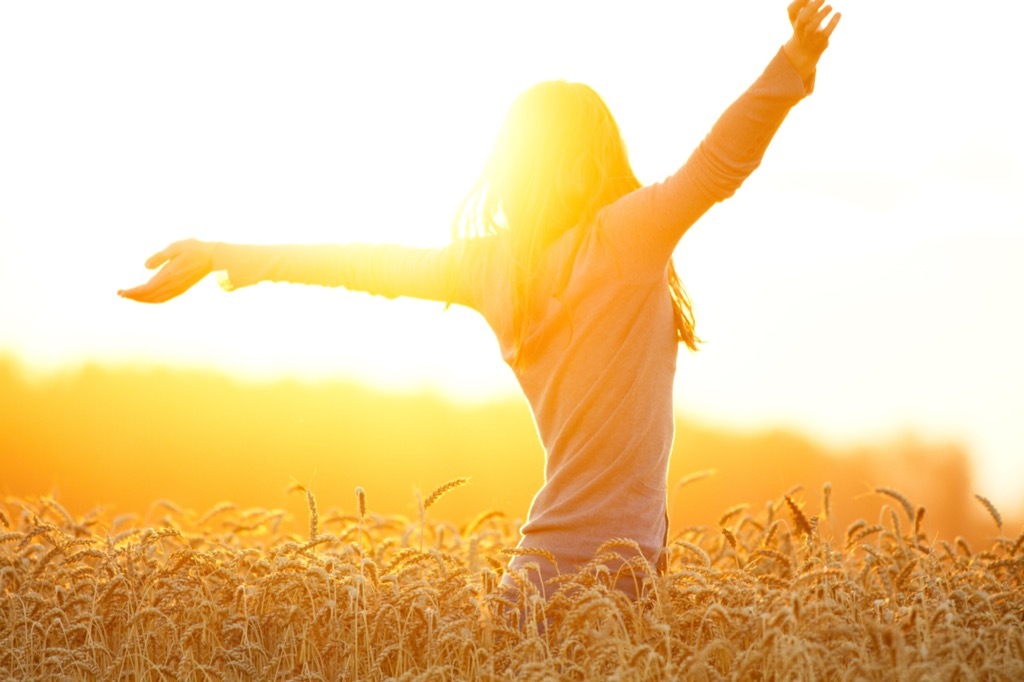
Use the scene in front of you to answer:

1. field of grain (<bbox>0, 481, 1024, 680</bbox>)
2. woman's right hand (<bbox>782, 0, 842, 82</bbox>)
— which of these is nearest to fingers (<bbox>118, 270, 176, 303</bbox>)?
field of grain (<bbox>0, 481, 1024, 680</bbox>)

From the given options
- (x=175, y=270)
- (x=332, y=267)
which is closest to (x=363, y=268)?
(x=332, y=267)

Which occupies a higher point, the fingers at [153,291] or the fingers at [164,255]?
the fingers at [164,255]

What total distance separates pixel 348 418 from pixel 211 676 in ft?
38.3

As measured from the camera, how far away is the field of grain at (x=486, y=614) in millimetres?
2939

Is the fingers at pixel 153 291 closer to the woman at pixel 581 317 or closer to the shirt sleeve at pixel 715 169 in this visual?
the woman at pixel 581 317

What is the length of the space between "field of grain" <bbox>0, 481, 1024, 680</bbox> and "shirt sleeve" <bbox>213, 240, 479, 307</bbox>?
0.72m

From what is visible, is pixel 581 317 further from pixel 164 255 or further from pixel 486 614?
pixel 164 255

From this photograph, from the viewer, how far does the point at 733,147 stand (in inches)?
120

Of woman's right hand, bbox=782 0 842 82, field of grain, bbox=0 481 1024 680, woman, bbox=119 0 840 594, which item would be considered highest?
woman's right hand, bbox=782 0 842 82

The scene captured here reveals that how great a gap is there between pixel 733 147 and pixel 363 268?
1.57 meters

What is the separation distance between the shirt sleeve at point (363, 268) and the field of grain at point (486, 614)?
0.72m

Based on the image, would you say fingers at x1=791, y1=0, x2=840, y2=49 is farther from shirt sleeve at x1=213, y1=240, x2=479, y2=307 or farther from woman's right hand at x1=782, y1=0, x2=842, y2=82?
shirt sleeve at x1=213, y1=240, x2=479, y2=307

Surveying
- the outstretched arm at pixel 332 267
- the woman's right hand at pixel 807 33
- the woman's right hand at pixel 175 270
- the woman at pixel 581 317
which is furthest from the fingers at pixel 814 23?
the woman's right hand at pixel 175 270

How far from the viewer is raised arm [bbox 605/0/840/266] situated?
2963mm
